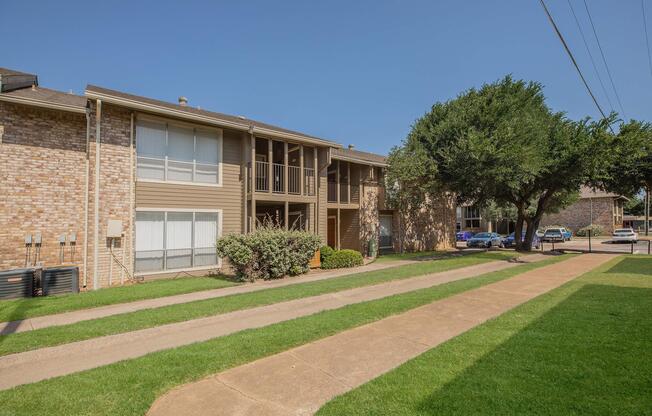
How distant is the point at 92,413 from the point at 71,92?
1495 centimetres

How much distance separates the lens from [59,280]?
9.73 m

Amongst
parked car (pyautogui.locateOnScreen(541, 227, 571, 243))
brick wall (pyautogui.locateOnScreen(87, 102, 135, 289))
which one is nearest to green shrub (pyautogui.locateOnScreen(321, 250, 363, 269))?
brick wall (pyautogui.locateOnScreen(87, 102, 135, 289))

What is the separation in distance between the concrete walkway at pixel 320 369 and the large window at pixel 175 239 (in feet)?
29.0

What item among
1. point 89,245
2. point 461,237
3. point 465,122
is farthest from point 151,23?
point 461,237

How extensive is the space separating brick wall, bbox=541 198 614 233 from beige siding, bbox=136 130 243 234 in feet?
145

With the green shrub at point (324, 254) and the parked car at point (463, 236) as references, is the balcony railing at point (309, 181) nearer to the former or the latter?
the green shrub at point (324, 254)

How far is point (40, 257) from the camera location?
10164 mm

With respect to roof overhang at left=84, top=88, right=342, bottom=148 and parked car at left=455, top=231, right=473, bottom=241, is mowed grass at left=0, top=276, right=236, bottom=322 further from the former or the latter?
parked car at left=455, top=231, right=473, bottom=241

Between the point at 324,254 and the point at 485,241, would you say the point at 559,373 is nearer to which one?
the point at 324,254

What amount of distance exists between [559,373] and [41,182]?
13.4m

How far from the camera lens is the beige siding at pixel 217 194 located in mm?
11868

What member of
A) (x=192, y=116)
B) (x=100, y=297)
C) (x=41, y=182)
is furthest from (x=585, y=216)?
(x=41, y=182)

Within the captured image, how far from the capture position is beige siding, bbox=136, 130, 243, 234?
11868 millimetres

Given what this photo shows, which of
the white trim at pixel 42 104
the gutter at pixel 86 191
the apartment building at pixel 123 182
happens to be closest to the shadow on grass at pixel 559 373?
the apartment building at pixel 123 182
